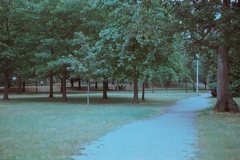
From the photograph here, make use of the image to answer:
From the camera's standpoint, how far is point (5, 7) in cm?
2780

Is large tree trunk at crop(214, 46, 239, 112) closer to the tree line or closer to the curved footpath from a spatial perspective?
the tree line

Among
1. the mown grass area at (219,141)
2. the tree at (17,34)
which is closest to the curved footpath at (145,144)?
the mown grass area at (219,141)

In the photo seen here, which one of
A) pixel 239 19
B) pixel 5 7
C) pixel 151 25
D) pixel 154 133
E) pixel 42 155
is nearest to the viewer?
pixel 42 155

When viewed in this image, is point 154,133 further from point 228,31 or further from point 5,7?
point 5,7

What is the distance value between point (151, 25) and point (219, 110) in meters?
6.12

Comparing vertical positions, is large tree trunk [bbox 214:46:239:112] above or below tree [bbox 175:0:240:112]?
below

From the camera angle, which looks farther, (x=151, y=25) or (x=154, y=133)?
(x=151, y=25)

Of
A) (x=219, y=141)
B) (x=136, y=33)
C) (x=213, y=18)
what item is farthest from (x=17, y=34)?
(x=219, y=141)

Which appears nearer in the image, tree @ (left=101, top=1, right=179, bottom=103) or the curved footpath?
the curved footpath

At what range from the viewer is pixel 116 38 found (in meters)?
22.1

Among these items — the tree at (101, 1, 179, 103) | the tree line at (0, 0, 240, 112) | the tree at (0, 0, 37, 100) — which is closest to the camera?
the tree line at (0, 0, 240, 112)

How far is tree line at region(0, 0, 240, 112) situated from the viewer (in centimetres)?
1455

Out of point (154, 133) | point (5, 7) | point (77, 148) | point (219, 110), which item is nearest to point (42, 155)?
point (77, 148)

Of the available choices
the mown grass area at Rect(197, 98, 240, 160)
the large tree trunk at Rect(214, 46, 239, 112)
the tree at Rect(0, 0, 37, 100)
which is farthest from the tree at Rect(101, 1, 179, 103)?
the tree at Rect(0, 0, 37, 100)
